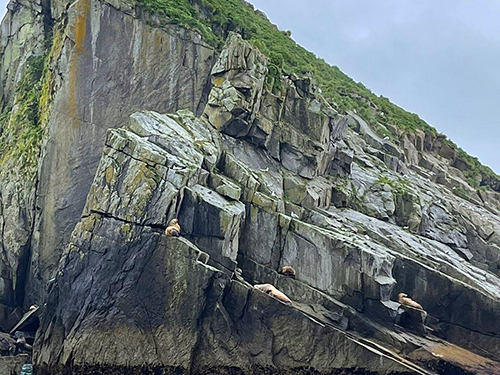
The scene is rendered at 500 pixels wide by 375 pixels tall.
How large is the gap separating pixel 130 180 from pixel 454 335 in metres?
18.9

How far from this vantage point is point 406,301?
3488cm

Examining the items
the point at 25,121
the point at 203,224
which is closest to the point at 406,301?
the point at 203,224

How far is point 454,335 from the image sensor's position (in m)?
34.9

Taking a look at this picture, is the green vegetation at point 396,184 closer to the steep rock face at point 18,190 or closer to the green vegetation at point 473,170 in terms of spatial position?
the green vegetation at point 473,170

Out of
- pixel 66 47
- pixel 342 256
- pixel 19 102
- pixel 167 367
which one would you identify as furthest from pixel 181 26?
pixel 167 367

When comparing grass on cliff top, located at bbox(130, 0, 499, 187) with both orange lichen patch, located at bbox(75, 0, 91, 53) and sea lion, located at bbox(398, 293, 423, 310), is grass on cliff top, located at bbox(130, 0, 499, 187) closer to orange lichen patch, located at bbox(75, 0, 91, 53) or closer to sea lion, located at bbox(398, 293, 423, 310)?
orange lichen patch, located at bbox(75, 0, 91, 53)

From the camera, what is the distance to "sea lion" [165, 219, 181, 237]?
102ft

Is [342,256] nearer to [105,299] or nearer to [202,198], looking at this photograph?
[202,198]

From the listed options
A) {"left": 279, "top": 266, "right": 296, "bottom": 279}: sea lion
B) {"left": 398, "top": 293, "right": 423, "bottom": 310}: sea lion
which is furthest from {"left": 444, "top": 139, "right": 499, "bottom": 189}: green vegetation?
{"left": 279, "top": 266, "right": 296, "bottom": 279}: sea lion

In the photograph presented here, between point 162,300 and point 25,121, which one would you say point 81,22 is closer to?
point 25,121

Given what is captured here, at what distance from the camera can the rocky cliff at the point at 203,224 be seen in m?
30.8

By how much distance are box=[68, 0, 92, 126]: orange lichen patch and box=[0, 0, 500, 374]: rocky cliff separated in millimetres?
118

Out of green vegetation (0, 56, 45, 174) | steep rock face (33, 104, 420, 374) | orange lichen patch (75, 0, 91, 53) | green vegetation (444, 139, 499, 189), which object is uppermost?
green vegetation (444, 139, 499, 189)

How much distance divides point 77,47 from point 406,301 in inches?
945
